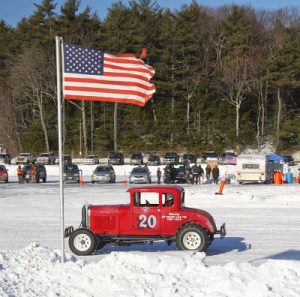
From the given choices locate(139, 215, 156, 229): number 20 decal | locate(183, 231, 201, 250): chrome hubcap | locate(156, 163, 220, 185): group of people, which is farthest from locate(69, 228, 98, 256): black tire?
locate(156, 163, 220, 185): group of people

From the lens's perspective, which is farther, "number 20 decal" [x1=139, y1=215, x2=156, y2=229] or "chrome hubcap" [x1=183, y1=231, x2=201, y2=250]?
"number 20 decal" [x1=139, y1=215, x2=156, y2=229]

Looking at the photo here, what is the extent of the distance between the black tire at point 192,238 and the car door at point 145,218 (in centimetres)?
63

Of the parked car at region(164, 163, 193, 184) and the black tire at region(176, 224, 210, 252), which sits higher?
the parked car at region(164, 163, 193, 184)

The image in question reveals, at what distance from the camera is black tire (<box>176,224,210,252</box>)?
14.1 metres

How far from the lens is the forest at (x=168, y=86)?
77438 mm

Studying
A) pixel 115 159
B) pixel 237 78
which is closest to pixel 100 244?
pixel 115 159

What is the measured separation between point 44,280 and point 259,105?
7311cm

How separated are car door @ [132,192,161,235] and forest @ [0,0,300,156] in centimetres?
6289

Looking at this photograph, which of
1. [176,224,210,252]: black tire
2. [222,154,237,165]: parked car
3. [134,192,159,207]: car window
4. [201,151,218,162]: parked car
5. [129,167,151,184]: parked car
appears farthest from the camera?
[201,151,218,162]: parked car

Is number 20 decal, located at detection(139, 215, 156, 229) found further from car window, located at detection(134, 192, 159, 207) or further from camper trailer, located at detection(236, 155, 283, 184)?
camper trailer, located at detection(236, 155, 283, 184)

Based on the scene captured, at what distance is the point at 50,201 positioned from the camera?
2836cm

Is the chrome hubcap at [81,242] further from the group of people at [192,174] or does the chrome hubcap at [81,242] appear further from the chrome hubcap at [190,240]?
the group of people at [192,174]

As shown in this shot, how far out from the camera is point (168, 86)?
79.8 m

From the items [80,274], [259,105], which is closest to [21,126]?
[259,105]
